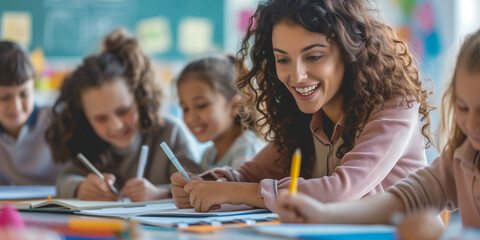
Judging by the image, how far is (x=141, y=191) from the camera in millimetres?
1460

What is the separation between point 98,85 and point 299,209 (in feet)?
3.71

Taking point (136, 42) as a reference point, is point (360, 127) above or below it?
below

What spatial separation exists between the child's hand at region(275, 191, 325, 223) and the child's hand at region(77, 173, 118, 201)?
825 mm

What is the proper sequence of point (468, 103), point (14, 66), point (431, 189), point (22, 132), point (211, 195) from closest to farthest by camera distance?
1. point (468, 103)
2. point (431, 189)
3. point (211, 195)
4. point (14, 66)
5. point (22, 132)

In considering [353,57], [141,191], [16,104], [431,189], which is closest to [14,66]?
[16,104]

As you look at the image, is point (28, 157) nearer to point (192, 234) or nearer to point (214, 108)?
point (214, 108)

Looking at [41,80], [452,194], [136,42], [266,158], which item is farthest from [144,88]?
[41,80]

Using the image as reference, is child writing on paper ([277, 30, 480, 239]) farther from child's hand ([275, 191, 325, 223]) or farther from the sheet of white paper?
the sheet of white paper

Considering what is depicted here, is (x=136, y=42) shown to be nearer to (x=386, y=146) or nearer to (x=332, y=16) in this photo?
(x=332, y=16)

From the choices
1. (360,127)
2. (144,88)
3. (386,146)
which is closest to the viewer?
(386,146)

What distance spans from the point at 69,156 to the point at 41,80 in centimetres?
168

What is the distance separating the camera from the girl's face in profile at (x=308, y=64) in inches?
45.6

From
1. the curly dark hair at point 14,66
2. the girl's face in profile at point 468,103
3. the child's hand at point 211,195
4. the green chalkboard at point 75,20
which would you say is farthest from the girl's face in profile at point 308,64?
the green chalkboard at point 75,20

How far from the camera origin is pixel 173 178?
1.27 m
